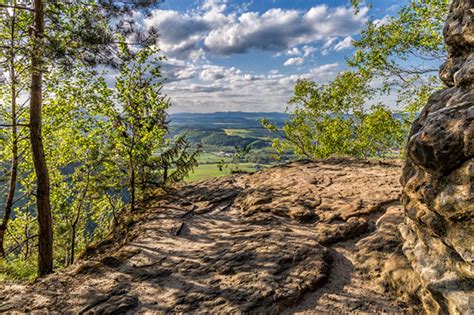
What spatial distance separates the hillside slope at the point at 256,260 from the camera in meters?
5.70

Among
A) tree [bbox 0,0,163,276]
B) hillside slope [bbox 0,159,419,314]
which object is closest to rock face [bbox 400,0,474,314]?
hillside slope [bbox 0,159,419,314]

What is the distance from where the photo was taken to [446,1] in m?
14.5

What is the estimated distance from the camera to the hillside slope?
5.70 metres

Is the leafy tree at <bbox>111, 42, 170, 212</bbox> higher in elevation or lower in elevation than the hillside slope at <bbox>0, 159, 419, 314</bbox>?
higher

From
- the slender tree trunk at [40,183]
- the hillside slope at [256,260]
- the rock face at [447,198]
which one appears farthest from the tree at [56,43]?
the rock face at [447,198]

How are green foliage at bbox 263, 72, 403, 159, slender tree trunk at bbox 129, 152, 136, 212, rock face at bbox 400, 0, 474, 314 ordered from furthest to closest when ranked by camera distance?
green foliage at bbox 263, 72, 403, 159
slender tree trunk at bbox 129, 152, 136, 212
rock face at bbox 400, 0, 474, 314

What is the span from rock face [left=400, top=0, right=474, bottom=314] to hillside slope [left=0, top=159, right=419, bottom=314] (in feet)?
2.48

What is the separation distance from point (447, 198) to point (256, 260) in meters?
4.61

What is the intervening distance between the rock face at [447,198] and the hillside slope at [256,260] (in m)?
0.75

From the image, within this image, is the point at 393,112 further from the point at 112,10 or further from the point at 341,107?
the point at 112,10

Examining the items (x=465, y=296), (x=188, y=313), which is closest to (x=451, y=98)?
(x=465, y=296)

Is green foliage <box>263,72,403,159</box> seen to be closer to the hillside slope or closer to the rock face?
the hillside slope

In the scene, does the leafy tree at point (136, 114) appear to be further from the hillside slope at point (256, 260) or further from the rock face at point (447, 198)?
the rock face at point (447, 198)

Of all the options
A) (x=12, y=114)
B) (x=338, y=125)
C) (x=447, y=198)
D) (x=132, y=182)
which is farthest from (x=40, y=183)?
(x=338, y=125)
